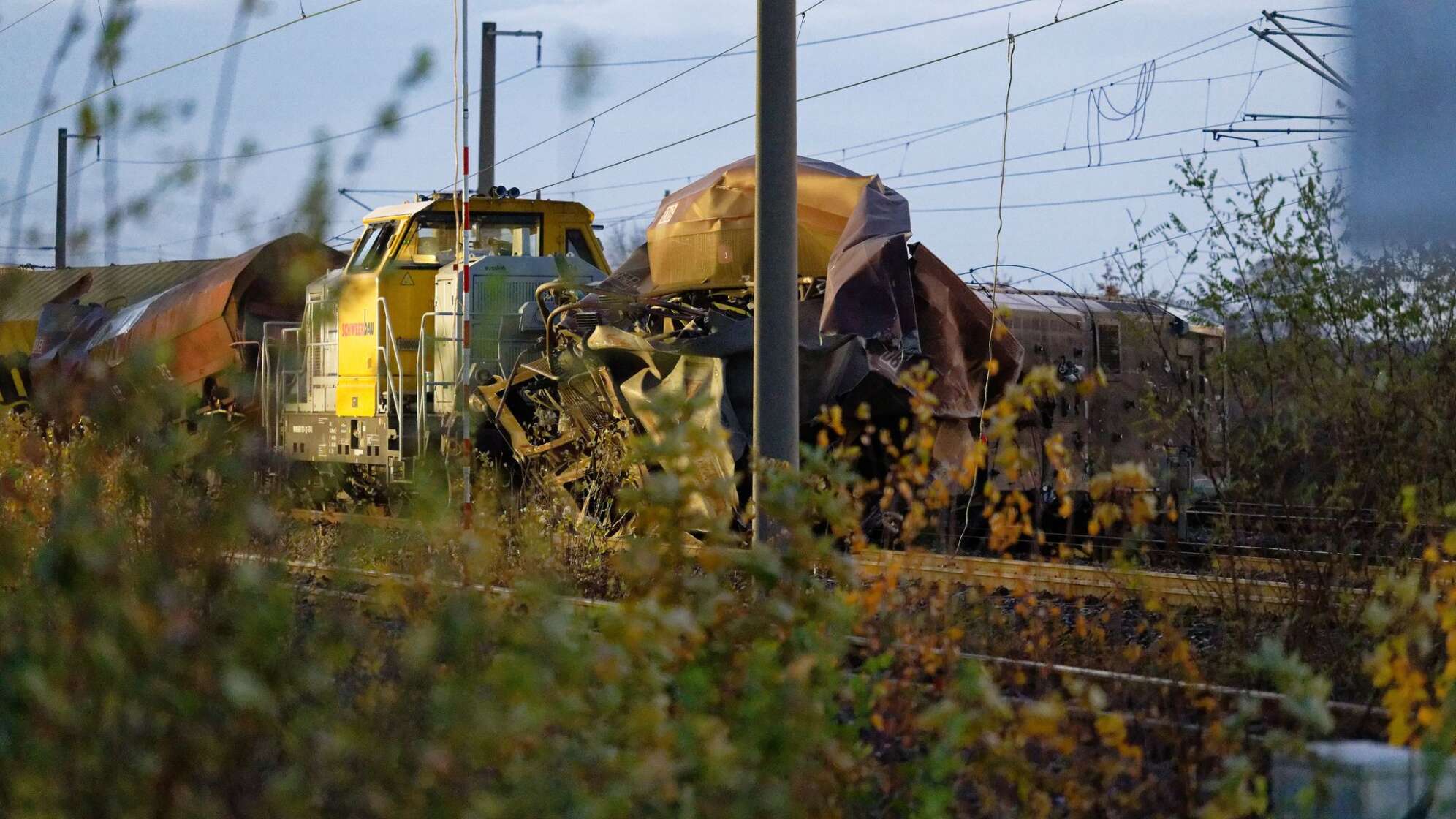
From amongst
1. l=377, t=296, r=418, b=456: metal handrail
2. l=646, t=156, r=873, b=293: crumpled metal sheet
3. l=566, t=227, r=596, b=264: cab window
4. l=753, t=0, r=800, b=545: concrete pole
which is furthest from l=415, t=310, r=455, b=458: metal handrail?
l=753, t=0, r=800, b=545: concrete pole

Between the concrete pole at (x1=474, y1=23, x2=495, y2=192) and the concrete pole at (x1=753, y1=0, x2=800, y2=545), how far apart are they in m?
16.1

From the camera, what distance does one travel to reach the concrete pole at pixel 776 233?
809 centimetres

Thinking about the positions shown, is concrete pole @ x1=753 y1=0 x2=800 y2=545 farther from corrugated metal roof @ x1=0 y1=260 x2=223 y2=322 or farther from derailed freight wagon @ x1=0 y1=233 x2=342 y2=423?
corrugated metal roof @ x1=0 y1=260 x2=223 y2=322

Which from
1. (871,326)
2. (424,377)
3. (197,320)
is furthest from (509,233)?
(871,326)

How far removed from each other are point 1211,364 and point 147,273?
127 ft

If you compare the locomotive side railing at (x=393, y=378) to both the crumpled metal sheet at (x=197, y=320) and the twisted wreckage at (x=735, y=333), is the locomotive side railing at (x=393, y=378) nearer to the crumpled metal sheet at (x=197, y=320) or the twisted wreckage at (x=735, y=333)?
the crumpled metal sheet at (x=197, y=320)

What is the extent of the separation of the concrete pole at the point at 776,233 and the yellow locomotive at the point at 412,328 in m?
6.07

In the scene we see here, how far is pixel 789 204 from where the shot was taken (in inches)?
321

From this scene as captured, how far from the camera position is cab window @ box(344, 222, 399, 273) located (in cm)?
1548

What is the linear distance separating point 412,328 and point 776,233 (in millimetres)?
8294

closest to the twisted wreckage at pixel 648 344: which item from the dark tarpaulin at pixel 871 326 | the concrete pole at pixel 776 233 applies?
the dark tarpaulin at pixel 871 326

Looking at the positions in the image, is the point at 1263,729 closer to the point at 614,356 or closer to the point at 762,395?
the point at 762,395

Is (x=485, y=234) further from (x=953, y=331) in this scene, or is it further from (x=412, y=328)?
(x=953, y=331)

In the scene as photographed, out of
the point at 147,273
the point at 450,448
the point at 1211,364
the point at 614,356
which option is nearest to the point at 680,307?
the point at 614,356
